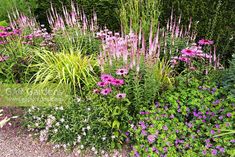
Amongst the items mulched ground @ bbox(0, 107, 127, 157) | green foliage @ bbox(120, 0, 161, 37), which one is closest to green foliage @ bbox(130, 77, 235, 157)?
mulched ground @ bbox(0, 107, 127, 157)

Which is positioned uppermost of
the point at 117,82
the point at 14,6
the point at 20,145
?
the point at 14,6

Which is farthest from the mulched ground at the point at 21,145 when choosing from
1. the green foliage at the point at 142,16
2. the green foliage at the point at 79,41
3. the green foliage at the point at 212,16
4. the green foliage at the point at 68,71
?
the green foliage at the point at 212,16

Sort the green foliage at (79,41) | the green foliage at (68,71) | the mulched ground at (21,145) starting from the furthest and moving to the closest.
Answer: the green foliage at (79,41), the green foliage at (68,71), the mulched ground at (21,145)

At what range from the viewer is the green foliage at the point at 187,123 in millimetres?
3293

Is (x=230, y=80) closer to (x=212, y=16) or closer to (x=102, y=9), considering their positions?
(x=212, y=16)

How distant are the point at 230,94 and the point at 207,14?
1867 mm

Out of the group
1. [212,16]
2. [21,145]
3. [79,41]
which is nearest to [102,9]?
[79,41]

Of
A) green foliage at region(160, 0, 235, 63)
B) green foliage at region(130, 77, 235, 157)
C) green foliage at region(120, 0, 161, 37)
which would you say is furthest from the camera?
green foliage at region(160, 0, 235, 63)

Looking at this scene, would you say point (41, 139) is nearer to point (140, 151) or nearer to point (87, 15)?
point (140, 151)

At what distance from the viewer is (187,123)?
354cm

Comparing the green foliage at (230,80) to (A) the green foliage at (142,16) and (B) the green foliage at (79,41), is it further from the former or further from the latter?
(B) the green foliage at (79,41)

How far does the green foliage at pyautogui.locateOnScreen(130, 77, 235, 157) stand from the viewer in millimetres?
3293

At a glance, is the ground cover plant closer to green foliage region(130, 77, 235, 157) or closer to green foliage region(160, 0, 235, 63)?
green foliage region(130, 77, 235, 157)

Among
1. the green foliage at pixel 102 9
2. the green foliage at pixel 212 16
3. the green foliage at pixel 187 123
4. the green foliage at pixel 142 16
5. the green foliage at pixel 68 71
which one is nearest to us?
the green foliage at pixel 187 123
